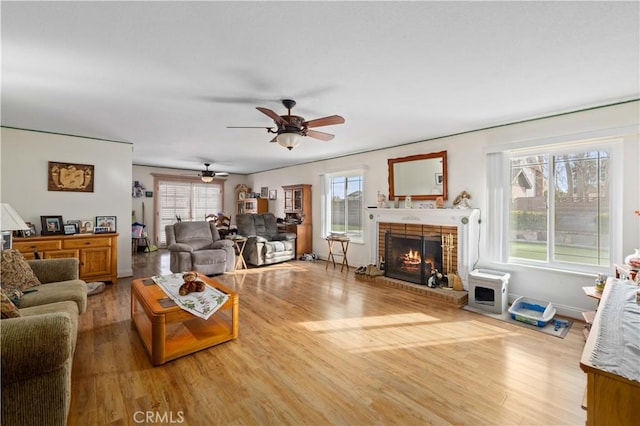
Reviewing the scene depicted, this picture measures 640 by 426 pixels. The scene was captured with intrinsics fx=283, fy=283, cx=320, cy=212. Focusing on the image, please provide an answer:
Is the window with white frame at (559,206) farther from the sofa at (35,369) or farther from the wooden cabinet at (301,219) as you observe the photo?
the sofa at (35,369)

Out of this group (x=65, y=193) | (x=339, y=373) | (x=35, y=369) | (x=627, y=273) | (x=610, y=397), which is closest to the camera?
(x=610, y=397)

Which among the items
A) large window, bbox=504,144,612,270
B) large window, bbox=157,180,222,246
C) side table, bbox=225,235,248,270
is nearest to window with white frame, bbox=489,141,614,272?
large window, bbox=504,144,612,270

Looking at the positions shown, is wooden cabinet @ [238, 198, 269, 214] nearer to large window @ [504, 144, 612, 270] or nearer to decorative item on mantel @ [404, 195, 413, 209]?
decorative item on mantel @ [404, 195, 413, 209]

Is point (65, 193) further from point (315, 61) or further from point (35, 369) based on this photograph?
point (315, 61)

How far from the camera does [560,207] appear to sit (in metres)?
3.39

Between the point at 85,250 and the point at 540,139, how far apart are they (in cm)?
627

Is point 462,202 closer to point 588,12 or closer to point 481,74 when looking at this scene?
point 481,74

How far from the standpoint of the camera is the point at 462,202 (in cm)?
405

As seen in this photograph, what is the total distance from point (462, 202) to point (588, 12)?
8.89ft

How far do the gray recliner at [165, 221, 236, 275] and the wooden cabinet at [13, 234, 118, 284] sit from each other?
2.71ft

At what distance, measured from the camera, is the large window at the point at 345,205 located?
5891mm

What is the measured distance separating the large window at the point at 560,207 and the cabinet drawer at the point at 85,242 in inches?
227

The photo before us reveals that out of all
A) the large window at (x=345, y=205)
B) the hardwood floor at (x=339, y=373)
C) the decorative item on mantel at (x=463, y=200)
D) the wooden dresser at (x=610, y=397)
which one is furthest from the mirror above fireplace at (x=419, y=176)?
the wooden dresser at (x=610, y=397)

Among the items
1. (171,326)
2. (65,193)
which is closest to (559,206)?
(171,326)
